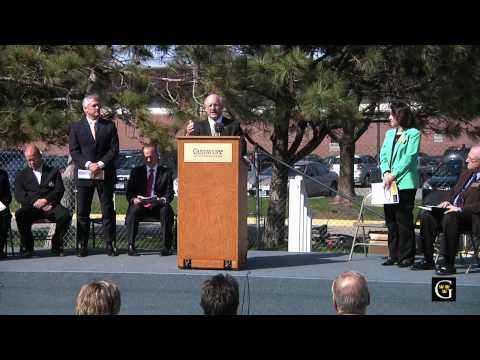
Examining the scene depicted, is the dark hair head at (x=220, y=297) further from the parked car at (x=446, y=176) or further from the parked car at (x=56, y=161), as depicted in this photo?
the parked car at (x=446, y=176)

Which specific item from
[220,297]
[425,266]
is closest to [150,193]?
[425,266]

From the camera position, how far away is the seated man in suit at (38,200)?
835 cm

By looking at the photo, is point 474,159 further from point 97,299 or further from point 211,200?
point 97,299

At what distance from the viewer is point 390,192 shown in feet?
24.5

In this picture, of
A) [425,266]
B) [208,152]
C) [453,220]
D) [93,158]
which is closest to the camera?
[208,152]

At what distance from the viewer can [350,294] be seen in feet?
13.1

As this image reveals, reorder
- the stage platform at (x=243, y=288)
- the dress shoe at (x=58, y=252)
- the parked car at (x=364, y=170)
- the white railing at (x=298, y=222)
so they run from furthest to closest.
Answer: the parked car at (x=364, y=170)
the white railing at (x=298, y=222)
the dress shoe at (x=58, y=252)
the stage platform at (x=243, y=288)

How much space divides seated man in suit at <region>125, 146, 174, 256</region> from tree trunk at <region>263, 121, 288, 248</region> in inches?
127

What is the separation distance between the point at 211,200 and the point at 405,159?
2046mm

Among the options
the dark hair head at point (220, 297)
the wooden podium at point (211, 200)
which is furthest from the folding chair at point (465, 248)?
the dark hair head at point (220, 297)
